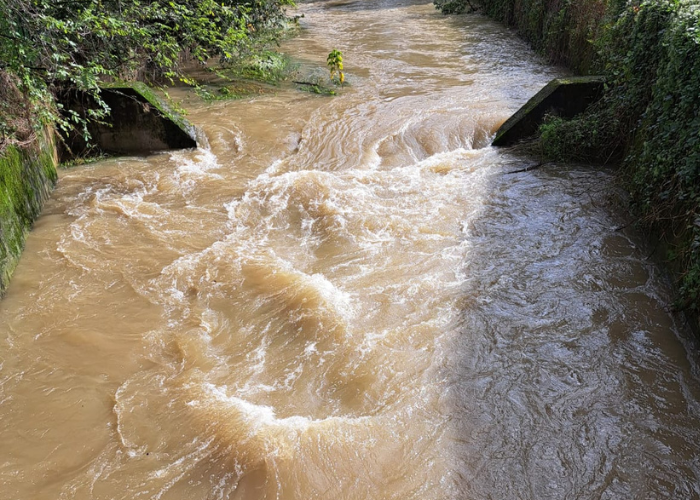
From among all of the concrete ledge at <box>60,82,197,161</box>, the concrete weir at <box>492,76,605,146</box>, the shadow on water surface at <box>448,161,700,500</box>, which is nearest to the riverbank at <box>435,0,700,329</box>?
the concrete weir at <box>492,76,605,146</box>

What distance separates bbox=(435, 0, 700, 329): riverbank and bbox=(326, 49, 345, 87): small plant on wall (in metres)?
4.71

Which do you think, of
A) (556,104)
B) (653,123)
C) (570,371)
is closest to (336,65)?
(556,104)

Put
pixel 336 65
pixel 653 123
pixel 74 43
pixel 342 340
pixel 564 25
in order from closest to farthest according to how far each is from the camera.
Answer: pixel 342 340, pixel 653 123, pixel 74 43, pixel 336 65, pixel 564 25

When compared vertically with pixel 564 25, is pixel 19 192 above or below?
below

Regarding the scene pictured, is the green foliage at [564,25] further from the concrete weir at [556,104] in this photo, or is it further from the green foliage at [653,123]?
the concrete weir at [556,104]

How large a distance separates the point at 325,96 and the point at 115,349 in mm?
7608

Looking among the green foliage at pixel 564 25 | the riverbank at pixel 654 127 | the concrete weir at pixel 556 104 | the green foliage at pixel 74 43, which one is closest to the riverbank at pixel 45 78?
the green foliage at pixel 74 43

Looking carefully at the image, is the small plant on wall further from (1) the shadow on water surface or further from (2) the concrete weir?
(1) the shadow on water surface

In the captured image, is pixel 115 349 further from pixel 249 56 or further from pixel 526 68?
pixel 526 68

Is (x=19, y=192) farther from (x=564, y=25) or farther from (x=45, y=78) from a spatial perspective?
(x=564, y=25)

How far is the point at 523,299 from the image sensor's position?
493 centimetres

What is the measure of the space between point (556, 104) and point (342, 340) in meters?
5.89

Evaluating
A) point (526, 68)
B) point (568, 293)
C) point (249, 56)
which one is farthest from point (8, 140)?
point (526, 68)

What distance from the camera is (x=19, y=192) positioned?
19.7ft
